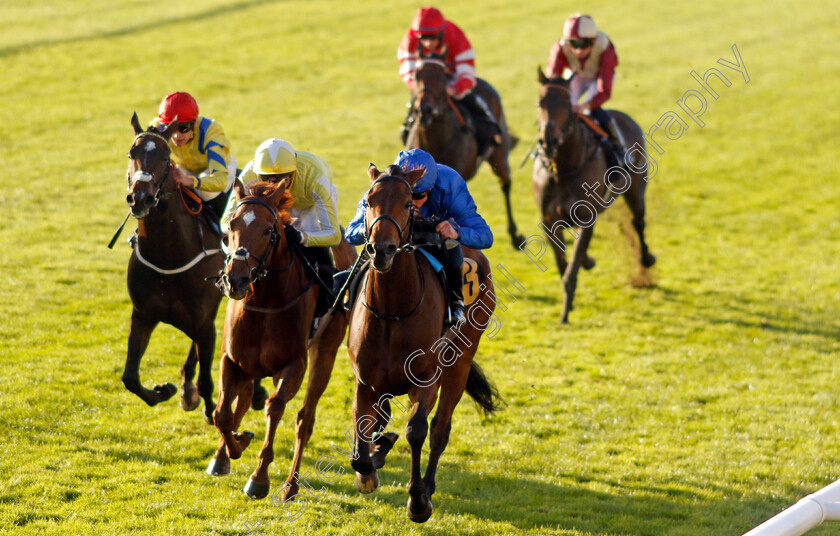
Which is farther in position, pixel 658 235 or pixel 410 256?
pixel 658 235

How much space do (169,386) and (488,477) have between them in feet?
7.73

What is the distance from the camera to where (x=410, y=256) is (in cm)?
467

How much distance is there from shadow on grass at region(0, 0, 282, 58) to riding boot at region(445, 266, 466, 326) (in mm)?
17741

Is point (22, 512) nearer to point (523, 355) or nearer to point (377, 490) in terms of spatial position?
point (377, 490)

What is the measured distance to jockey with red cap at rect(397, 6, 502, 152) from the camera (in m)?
10.1

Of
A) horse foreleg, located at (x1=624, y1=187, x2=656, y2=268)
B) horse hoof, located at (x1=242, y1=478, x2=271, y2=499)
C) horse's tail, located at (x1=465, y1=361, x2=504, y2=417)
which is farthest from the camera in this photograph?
horse foreleg, located at (x1=624, y1=187, x2=656, y2=268)

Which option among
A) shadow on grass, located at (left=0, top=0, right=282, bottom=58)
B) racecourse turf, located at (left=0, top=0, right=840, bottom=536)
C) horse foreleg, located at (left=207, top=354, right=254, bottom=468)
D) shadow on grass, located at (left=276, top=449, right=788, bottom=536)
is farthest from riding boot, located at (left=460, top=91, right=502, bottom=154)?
shadow on grass, located at (left=0, top=0, right=282, bottom=58)

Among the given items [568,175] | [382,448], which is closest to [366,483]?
[382,448]

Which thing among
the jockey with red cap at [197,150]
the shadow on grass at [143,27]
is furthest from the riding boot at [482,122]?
the shadow on grass at [143,27]

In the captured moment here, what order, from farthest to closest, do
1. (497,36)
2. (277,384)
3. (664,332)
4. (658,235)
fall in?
(497,36), (658,235), (664,332), (277,384)

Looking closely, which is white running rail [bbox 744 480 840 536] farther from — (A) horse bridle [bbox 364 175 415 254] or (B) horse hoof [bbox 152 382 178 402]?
(B) horse hoof [bbox 152 382 178 402]

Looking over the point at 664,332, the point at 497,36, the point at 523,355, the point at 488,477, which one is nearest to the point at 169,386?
the point at 488,477

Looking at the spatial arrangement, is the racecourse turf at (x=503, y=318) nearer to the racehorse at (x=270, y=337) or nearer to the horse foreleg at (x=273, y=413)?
the horse foreleg at (x=273, y=413)

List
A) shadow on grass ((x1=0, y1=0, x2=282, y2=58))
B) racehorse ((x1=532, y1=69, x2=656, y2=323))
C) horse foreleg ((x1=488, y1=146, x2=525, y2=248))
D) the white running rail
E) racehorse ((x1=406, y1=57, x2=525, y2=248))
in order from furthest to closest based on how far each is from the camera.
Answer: shadow on grass ((x1=0, y1=0, x2=282, y2=58))
horse foreleg ((x1=488, y1=146, x2=525, y2=248))
racehorse ((x1=406, y1=57, x2=525, y2=248))
racehorse ((x1=532, y1=69, x2=656, y2=323))
the white running rail
